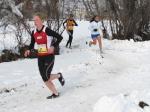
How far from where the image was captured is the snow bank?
7.92 metres

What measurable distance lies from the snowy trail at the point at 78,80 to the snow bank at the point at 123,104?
0.46 m

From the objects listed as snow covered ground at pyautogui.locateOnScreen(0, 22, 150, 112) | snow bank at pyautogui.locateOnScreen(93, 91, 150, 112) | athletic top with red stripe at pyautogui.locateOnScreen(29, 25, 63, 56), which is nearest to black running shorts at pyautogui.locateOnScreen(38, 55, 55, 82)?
athletic top with red stripe at pyautogui.locateOnScreen(29, 25, 63, 56)

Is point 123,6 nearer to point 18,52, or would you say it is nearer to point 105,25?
point 105,25

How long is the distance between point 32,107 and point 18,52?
980cm

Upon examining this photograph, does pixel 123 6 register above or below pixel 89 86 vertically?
above

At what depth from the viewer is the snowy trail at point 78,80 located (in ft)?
31.1

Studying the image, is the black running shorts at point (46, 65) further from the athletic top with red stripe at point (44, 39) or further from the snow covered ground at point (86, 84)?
the snow covered ground at point (86, 84)

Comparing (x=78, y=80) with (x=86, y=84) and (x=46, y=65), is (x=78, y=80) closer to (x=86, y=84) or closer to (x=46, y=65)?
Answer: (x=86, y=84)

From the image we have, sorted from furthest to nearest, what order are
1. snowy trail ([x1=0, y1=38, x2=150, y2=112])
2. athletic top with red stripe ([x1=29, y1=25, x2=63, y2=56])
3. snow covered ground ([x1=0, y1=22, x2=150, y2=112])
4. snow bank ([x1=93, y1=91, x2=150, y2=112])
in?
athletic top with red stripe ([x1=29, y1=25, x2=63, y2=56]) → snowy trail ([x1=0, y1=38, x2=150, y2=112]) → snow covered ground ([x1=0, y1=22, x2=150, y2=112]) → snow bank ([x1=93, y1=91, x2=150, y2=112])

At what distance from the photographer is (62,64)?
15.0m

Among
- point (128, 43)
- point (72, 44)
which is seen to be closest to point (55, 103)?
point (128, 43)

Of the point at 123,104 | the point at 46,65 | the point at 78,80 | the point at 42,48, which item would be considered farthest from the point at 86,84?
the point at 123,104

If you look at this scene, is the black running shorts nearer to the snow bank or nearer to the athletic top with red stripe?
the athletic top with red stripe

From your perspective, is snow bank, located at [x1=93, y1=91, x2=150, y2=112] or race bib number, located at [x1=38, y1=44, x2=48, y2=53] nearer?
snow bank, located at [x1=93, y1=91, x2=150, y2=112]
